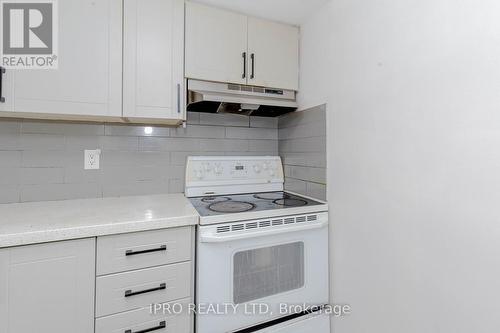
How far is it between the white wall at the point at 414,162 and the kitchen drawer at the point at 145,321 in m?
0.87

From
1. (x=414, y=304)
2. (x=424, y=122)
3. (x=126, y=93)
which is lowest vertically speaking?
(x=414, y=304)

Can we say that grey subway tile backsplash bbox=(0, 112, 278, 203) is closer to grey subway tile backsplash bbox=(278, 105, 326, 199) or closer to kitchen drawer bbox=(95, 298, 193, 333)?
grey subway tile backsplash bbox=(278, 105, 326, 199)

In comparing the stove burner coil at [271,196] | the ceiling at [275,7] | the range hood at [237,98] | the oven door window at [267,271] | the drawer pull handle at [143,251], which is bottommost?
the oven door window at [267,271]

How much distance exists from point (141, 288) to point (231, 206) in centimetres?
61

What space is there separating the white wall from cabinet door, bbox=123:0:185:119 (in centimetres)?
90

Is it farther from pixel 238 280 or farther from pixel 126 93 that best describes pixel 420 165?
pixel 126 93

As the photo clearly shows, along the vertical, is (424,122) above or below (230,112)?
below

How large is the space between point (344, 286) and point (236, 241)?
2.23 ft

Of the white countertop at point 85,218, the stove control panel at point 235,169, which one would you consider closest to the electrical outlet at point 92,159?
the white countertop at point 85,218

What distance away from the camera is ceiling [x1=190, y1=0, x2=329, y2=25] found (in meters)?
1.51

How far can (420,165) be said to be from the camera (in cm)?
102

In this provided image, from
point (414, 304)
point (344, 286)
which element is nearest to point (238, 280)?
point (344, 286)

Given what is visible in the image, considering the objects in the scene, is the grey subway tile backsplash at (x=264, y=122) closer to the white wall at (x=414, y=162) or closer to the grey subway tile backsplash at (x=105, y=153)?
the grey subway tile backsplash at (x=105, y=153)

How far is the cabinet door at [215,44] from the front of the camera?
151 cm
